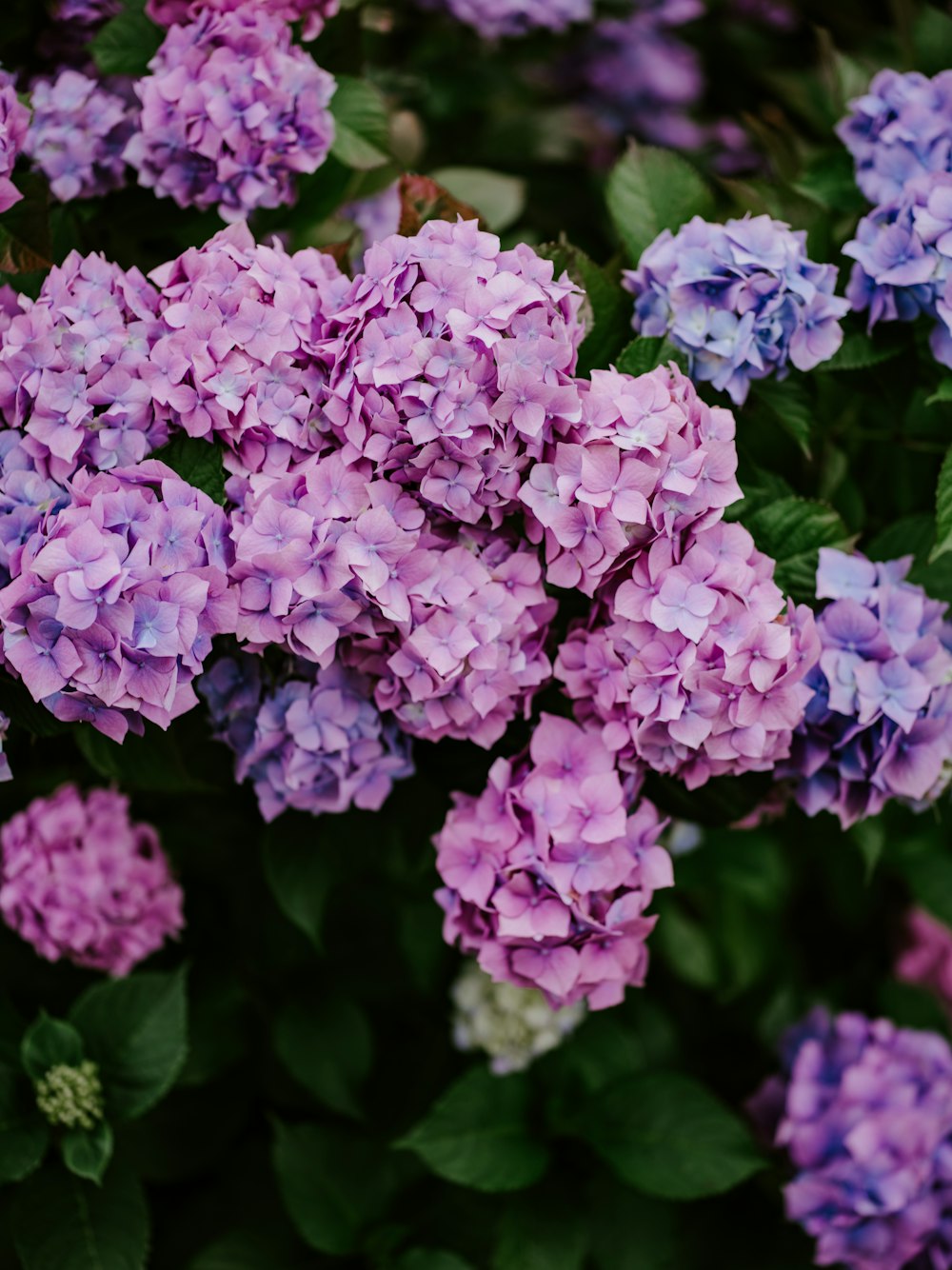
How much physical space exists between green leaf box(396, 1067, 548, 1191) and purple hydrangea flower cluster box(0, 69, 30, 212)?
0.83 m

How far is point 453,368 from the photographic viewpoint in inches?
31.0

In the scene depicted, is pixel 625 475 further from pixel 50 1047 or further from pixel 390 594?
pixel 50 1047

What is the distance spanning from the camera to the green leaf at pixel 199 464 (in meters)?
0.83

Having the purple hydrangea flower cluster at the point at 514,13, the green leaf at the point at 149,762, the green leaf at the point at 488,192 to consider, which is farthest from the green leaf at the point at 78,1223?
the purple hydrangea flower cluster at the point at 514,13

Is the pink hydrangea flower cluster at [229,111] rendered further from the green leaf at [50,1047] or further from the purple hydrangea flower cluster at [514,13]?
the green leaf at [50,1047]

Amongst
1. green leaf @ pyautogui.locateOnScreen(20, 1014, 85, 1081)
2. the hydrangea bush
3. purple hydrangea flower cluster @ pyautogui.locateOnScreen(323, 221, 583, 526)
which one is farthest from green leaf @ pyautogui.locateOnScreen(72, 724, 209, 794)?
purple hydrangea flower cluster @ pyautogui.locateOnScreen(323, 221, 583, 526)

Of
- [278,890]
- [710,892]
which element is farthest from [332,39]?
[710,892]

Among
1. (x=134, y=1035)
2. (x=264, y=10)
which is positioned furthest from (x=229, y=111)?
(x=134, y=1035)

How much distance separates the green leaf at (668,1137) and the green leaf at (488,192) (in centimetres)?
91

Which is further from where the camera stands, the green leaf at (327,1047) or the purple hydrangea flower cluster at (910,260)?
the green leaf at (327,1047)

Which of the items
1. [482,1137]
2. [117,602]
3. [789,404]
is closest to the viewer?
[117,602]

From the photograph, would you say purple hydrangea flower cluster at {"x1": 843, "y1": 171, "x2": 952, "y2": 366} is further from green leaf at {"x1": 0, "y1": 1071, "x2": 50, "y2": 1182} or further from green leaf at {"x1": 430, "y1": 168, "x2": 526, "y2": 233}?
green leaf at {"x1": 0, "y1": 1071, "x2": 50, "y2": 1182}

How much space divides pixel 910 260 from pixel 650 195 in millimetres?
238

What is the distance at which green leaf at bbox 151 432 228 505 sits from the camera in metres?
0.83
